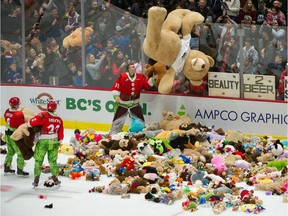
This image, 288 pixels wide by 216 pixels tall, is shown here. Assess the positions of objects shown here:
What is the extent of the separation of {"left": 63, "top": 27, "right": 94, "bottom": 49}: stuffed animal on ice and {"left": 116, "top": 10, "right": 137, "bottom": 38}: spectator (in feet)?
1.74

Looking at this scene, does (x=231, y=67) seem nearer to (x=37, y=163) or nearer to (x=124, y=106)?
(x=124, y=106)

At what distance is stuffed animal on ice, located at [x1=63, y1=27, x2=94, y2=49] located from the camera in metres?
17.6

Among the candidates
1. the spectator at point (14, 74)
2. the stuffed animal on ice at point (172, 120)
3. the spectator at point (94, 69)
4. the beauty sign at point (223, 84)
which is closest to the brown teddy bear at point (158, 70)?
the stuffed animal on ice at point (172, 120)

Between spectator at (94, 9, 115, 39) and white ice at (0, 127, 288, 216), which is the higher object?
spectator at (94, 9, 115, 39)

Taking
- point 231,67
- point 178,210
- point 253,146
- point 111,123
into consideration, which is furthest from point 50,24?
point 178,210

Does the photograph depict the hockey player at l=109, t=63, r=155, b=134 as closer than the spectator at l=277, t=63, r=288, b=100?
No

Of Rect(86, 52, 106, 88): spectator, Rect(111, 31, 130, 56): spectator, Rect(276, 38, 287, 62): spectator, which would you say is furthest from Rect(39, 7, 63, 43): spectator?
Rect(276, 38, 287, 62): spectator

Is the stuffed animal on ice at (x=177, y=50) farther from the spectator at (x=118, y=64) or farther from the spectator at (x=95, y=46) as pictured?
the spectator at (x=95, y=46)

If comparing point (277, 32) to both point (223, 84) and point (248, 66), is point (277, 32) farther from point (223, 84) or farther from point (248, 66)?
point (223, 84)

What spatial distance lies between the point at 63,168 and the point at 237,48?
3.73 m

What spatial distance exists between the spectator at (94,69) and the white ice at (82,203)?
3761 mm

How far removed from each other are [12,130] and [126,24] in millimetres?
3943

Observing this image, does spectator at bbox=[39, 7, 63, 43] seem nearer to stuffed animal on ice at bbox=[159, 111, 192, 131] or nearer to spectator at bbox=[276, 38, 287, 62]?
stuffed animal on ice at bbox=[159, 111, 192, 131]

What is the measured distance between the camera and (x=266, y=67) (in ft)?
52.8
